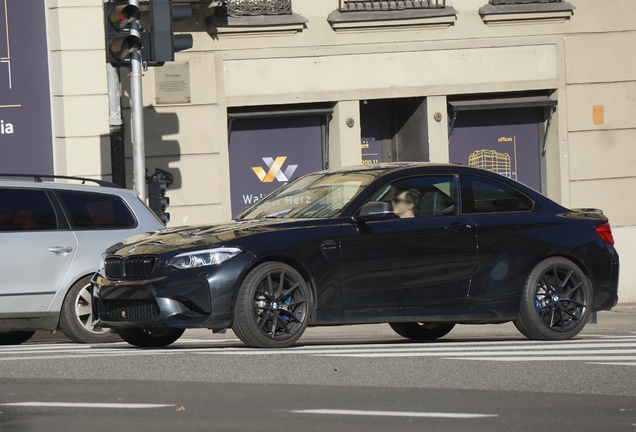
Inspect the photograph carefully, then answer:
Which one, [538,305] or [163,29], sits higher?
[163,29]

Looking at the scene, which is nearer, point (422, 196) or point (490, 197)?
point (422, 196)

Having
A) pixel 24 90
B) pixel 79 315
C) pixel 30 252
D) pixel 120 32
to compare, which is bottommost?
pixel 79 315

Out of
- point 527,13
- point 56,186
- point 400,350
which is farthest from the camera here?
point 527,13

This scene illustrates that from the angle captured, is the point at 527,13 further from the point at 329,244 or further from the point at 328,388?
the point at 328,388

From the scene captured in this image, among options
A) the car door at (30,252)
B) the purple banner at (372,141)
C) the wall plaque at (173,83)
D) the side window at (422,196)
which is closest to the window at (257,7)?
the wall plaque at (173,83)

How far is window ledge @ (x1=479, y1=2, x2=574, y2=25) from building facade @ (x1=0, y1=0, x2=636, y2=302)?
0.02 meters

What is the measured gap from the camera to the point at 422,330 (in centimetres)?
1126

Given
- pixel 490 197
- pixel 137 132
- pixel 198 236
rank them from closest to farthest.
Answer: pixel 198 236 → pixel 490 197 → pixel 137 132

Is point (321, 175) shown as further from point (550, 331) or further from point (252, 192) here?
point (252, 192)

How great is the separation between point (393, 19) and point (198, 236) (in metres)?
11.2

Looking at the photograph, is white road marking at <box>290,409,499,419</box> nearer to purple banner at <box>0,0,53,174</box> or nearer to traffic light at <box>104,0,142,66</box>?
traffic light at <box>104,0,142,66</box>

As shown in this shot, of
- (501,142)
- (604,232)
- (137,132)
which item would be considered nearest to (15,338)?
(137,132)

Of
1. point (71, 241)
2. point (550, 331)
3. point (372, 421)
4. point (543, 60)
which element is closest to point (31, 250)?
point (71, 241)

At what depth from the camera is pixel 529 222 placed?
33.4 ft
